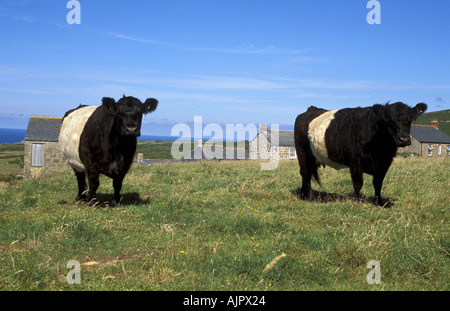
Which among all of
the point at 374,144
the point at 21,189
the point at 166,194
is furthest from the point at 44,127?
the point at 374,144

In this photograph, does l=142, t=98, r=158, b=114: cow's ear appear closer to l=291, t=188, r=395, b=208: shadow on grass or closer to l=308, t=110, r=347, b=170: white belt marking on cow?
l=308, t=110, r=347, b=170: white belt marking on cow

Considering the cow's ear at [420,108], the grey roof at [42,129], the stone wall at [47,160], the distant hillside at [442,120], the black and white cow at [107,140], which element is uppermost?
the distant hillside at [442,120]

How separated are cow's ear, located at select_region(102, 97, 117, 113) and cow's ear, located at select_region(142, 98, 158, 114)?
71cm

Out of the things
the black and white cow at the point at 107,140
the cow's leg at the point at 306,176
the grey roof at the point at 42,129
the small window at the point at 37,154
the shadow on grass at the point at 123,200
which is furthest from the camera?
the grey roof at the point at 42,129

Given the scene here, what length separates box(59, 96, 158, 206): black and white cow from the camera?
8.09 metres

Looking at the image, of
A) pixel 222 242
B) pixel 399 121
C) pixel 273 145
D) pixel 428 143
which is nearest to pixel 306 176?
pixel 399 121

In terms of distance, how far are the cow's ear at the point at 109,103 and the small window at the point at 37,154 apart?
36262mm

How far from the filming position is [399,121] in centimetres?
801

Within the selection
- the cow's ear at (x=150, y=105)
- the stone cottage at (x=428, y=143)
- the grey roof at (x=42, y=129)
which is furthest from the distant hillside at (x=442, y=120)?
the cow's ear at (x=150, y=105)

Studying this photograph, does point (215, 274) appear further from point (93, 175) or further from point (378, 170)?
point (378, 170)

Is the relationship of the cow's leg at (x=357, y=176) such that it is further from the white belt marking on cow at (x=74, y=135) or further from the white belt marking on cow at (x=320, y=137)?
the white belt marking on cow at (x=74, y=135)

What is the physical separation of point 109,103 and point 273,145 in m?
51.8

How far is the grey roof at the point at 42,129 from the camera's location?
132 ft
